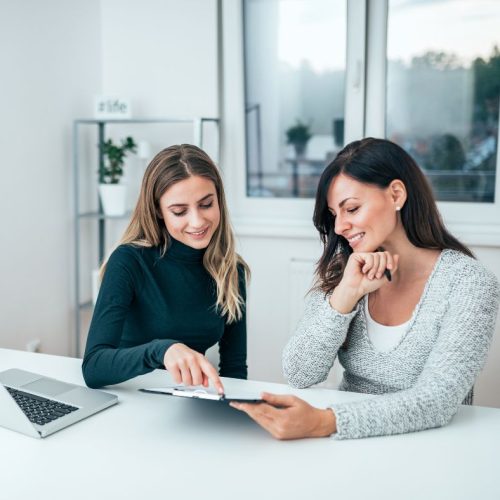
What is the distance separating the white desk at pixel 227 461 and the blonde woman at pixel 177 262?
0.36 meters

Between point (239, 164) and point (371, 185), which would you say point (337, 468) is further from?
point (239, 164)

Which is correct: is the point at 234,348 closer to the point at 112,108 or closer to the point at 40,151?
the point at 40,151

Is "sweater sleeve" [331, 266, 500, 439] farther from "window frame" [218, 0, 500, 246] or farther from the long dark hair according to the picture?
"window frame" [218, 0, 500, 246]

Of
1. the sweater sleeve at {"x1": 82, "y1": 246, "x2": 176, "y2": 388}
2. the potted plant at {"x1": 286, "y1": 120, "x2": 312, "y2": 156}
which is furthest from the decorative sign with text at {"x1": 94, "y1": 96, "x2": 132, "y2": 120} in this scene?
the sweater sleeve at {"x1": 82, "y1": 246, "x2": 176, "y2": 388}

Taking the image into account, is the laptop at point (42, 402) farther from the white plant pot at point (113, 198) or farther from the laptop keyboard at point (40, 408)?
the white plant pot at point (113, 198)

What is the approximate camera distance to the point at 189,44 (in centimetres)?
295

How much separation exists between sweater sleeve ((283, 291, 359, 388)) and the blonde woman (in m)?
0.28

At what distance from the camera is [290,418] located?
1.15 metres

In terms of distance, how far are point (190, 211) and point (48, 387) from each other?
20.8 inches

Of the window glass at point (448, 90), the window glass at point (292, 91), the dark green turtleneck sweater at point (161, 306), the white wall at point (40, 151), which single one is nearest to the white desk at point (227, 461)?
the dark green turtleneck sweater at point (161, 306)

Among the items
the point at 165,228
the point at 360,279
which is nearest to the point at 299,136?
the point at 165,228

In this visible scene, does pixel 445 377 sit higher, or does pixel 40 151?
pixel 40 151

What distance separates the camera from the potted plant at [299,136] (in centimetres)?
298

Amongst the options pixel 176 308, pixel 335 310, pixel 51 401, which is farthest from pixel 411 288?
pixel 51 401
